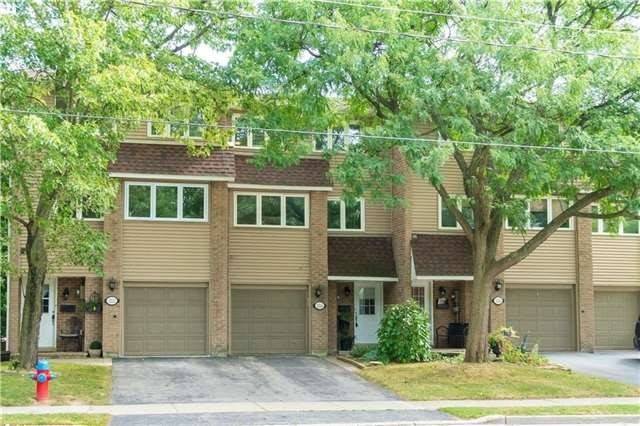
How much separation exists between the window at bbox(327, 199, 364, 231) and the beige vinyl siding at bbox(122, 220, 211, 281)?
14.8ft

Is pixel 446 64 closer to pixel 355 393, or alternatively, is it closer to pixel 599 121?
pixel 599 121

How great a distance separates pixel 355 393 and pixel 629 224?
14.9 metres

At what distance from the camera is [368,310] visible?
27797 millimetres

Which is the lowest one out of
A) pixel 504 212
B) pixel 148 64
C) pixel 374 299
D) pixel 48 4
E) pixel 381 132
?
pixel 374 299

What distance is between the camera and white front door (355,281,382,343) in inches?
1083

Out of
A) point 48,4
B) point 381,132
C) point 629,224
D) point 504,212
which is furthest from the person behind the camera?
point 629,224

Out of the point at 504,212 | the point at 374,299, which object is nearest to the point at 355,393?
the point at 504,212

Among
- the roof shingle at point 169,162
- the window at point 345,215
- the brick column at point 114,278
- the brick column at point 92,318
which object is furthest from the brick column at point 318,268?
the brick column at point 92,318

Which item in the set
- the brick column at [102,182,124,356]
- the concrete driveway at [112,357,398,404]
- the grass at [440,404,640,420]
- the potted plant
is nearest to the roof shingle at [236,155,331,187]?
the brick column at [102,182,124,356]

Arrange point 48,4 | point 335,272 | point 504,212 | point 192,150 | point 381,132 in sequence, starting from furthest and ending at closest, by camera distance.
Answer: point 335,272, point 192,150, point 504,212, point 381,132, point 48,4

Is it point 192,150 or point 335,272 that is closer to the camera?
point 192,150

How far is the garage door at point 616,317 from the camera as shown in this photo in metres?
29.4

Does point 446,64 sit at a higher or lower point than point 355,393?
higher

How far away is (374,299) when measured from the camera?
27.9m
